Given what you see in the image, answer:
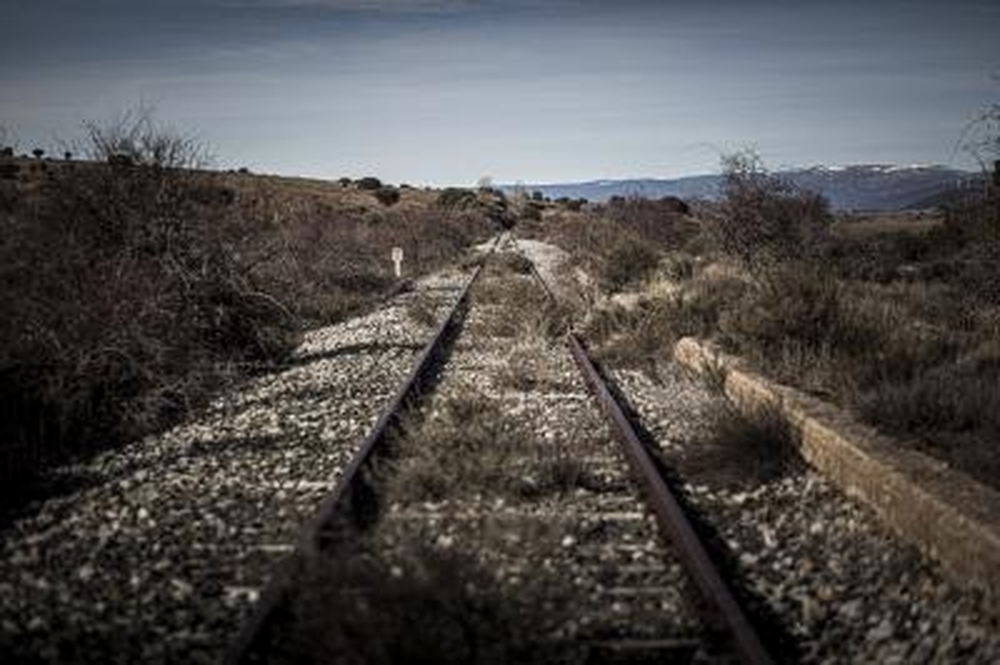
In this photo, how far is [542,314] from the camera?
16891 millimetres

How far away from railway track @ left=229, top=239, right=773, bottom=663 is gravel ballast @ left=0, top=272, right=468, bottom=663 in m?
0.39

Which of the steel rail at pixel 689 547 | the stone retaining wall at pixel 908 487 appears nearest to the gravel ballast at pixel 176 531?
the steel rail at pixel 689 547

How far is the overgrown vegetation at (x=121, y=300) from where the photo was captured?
9477mm

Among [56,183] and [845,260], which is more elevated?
[56,183]

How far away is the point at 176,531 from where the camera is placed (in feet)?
22.0

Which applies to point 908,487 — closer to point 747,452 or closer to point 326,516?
point 747,452

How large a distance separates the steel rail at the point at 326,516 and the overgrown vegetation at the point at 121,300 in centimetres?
208

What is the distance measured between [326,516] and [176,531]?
102 cm

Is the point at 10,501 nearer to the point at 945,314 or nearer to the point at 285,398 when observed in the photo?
the point at 285,398

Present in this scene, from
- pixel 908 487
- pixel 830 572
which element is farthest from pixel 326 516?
pixel 908 487

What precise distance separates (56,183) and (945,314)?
11.4 metres

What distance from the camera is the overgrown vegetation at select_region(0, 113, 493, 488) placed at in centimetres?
948

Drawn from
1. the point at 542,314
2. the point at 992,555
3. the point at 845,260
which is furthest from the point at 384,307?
the point at 992,555

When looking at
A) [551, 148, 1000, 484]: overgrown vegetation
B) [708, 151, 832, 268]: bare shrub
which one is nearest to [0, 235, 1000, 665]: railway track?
[551, 148, 1000, 484]: overgrown vegetation
